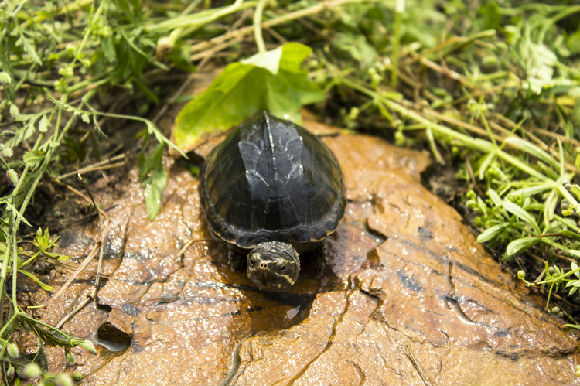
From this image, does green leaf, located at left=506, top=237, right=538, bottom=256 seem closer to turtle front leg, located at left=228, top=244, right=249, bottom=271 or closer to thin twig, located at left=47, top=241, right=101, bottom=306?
turtle front leg, located at left=228, top=244, right=249, bottom=271

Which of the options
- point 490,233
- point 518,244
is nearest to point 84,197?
point 490,233

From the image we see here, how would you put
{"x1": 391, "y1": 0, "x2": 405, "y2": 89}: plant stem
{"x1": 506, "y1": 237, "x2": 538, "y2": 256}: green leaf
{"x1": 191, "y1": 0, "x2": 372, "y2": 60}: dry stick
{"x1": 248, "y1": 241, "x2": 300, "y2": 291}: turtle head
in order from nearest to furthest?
{"x1": 248, "y1": 241, "x2": 300, "y2": 291}: turtle head
{"x1": 506, "y1": 237, "x2": 538, "y2": 256}: green leaf
{"x1": 391, "y1": 0, "x2": 405, "y2": 89}: plant stem
{"x1": 191, "y1": 0, "x2": 372, "y2": 60}: dry stick

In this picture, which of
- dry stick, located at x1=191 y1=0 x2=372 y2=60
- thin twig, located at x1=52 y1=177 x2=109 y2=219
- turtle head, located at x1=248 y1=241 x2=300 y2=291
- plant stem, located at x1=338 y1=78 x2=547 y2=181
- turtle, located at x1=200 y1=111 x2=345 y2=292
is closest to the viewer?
turtle head, located at x1=248 y1=241 x2=300 y2=291

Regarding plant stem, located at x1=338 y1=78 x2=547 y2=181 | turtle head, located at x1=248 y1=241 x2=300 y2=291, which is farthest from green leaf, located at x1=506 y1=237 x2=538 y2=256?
turtle head, located at x1=248 y1=241 x2=300 y2=291

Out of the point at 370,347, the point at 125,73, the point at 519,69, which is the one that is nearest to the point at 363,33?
the point at 519,69

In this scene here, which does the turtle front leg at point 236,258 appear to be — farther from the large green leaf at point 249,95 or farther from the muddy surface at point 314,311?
the large green leaf at point 249,95

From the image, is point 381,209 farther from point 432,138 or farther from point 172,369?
point 172,369

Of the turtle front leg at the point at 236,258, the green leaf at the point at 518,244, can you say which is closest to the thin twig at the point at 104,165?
the turtle front leg at the point at 236,258
